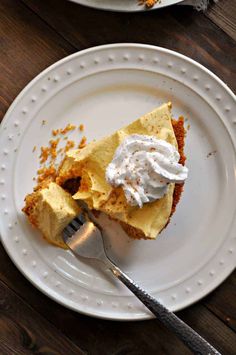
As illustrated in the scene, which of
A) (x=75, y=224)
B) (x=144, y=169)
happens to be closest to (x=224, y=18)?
(x=144, y=169)

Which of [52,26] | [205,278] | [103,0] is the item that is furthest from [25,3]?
[205,278]

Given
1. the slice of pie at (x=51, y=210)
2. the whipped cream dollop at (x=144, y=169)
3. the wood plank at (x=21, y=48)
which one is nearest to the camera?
the whipped cream dollop at (x=144, y=169)

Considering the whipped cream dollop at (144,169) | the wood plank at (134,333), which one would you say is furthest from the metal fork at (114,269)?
the whipped cream dollop at (144,169)

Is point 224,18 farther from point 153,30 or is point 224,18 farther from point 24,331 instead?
point 24,331

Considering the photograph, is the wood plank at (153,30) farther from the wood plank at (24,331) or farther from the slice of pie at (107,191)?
the wood plank at (24,331)

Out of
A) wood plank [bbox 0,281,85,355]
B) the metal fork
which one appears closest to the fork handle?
the metal fork

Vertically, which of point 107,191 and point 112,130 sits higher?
point 112,130
